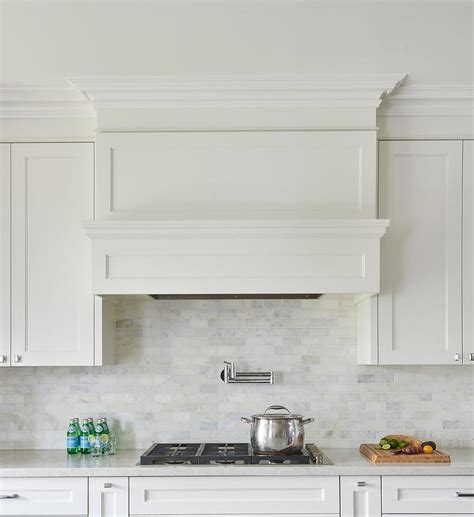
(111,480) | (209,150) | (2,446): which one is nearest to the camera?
(111,480)

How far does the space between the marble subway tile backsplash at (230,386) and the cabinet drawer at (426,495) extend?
531 mm

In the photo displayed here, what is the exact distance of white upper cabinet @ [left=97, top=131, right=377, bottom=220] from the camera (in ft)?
11.2

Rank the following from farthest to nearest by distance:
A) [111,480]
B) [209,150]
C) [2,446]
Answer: [2,446], [209,150], [111,480]

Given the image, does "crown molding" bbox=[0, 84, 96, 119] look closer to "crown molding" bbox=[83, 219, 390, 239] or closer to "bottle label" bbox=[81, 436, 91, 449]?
"crown molding" bbox=[83, 219, 390, 239]

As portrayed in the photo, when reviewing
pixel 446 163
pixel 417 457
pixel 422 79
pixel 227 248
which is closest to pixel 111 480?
pixel 227 248

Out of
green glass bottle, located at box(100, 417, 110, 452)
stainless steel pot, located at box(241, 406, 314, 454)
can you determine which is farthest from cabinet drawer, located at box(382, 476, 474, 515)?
green glass bottle, located at box(100, 417, 110, 452)

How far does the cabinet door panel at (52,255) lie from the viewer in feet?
11.4

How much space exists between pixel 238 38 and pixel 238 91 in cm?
36

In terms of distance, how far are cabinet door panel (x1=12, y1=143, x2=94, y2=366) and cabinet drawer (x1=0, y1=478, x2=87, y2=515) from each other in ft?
1.73

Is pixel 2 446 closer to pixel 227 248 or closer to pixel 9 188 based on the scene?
pixel 9 188

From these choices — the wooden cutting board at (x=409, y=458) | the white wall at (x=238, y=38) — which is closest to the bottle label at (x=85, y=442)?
the wooden cutting board at (x=409, y=458)

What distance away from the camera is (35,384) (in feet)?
12.4

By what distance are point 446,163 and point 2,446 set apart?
2.51m

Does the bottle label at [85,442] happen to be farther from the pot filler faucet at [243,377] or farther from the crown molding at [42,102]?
the crown molding at [42,102]
